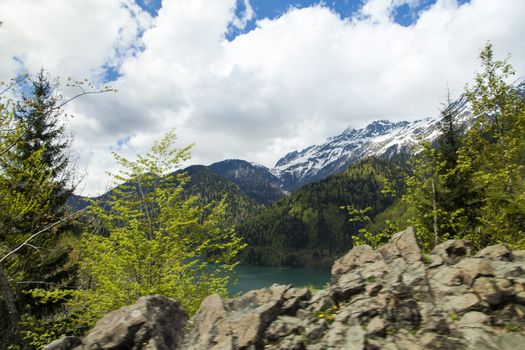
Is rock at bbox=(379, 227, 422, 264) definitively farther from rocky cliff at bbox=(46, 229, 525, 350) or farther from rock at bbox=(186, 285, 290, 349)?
rock at bbox=(186, 285, 290, 349)

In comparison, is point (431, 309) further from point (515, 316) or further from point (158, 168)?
point (158, 168)

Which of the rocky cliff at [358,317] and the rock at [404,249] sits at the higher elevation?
the rock at [404,249]

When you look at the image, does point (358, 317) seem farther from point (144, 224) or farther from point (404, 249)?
point (144, 224)

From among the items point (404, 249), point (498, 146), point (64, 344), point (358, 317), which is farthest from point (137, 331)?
point (498, 146)

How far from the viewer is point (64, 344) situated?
8.77m

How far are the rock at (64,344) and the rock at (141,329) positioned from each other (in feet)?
0.92

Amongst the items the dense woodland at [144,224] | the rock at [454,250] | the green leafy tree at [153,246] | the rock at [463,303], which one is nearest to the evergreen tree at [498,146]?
the dense woodland at [144,224]

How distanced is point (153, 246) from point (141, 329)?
6254 millimetres

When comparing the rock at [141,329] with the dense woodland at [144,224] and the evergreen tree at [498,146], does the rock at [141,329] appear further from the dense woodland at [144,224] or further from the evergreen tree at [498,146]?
the evergreen tree at [498,146]

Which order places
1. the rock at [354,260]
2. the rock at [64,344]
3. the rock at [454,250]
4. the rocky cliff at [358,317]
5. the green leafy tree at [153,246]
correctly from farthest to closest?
the green leafy tree at [153,246] → the rock at [454,250] → the rock at [354,260] → the rock at [64,344] → the rocky cliff at [358,317]

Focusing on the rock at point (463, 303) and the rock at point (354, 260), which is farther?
the rock at point (354, 260)

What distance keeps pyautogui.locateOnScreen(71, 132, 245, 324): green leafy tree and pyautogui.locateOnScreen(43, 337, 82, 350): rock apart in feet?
16.5

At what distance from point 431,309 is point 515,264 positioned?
3188mm

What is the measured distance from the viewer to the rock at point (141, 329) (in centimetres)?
871
